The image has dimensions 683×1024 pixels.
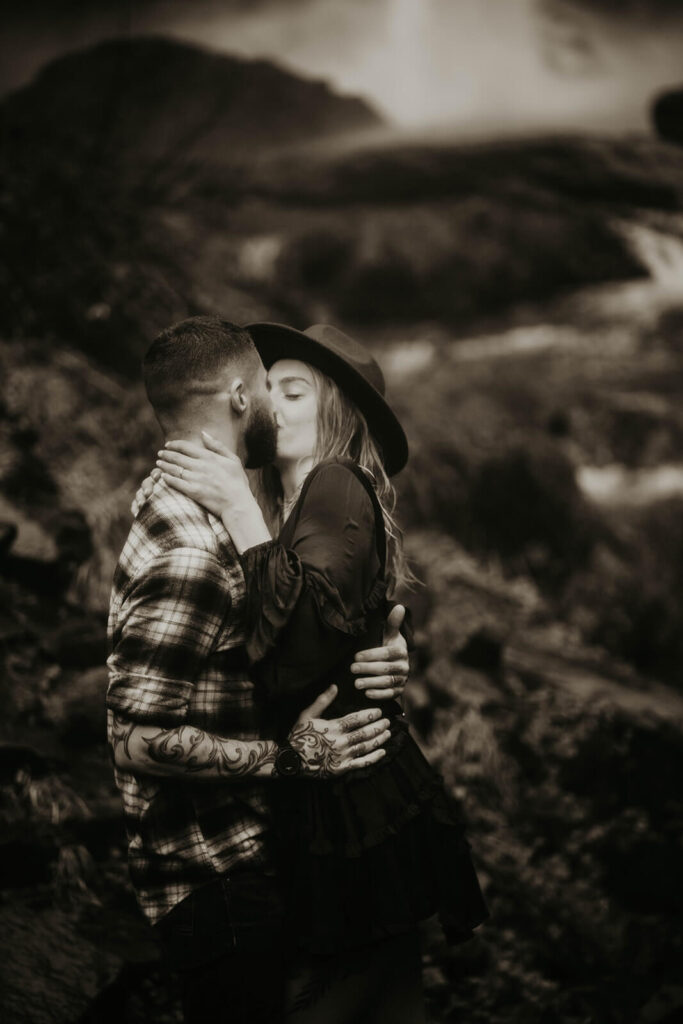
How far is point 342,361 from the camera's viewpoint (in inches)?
81.2

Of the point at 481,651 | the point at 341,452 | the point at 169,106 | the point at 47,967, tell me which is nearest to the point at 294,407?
the point at 341,452

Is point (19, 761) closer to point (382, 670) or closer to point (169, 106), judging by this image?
point (382, 670)

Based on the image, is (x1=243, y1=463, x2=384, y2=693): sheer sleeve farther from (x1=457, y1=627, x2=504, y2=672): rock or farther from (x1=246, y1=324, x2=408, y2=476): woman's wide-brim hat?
(x1=457, y1=627, x2=504, y2=672): rock

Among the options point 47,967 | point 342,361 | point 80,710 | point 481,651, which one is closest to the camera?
point 342,361

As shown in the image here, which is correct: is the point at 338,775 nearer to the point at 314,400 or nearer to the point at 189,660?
the point at 189,660

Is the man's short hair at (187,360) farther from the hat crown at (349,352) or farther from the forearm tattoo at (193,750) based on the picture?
the forearm tattoo at (193,750)

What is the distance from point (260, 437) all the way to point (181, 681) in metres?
0.60

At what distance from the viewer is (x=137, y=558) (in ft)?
5.51

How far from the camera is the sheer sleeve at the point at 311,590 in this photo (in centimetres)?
162

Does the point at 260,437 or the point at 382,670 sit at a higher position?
the point at 260,437

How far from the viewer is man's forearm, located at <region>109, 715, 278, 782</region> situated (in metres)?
1.56

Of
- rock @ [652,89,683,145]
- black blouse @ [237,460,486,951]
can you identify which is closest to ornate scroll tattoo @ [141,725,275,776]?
black blouse @ [237,460,486,951]

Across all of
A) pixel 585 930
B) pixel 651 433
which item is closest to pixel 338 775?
pixel 585 930

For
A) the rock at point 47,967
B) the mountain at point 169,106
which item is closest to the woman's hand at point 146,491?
the rock at point 47,967
